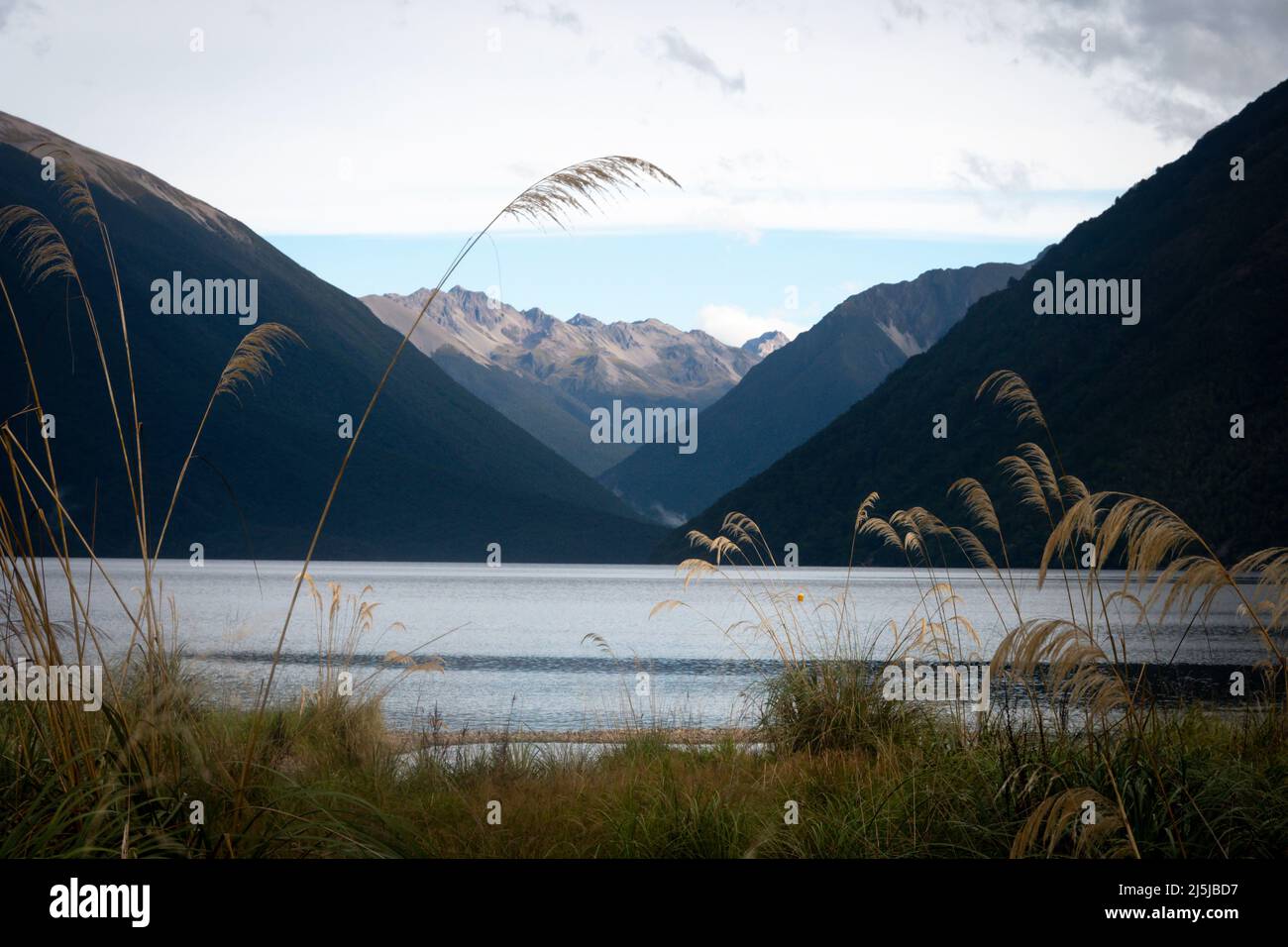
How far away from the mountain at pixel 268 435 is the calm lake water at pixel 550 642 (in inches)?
1084

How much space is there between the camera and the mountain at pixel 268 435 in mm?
117875

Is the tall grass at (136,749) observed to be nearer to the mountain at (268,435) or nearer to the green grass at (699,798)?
the green grass at (699,798)

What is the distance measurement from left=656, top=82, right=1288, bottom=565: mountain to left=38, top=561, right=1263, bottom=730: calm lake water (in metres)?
11.1

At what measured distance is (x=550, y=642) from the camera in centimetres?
4259

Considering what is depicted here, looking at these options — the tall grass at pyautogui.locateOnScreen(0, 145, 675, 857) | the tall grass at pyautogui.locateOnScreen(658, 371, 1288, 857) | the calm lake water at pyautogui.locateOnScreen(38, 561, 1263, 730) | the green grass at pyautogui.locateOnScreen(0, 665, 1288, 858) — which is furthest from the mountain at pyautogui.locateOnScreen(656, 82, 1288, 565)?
the tall grass at pyautogui.locateOnScreen(0, 145, 675, 857)

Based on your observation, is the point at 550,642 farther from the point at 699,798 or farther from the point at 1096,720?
the point at 1096,720

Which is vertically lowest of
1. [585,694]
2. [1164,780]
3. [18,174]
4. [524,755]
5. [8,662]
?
[585,694]

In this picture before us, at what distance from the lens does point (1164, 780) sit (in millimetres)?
4707

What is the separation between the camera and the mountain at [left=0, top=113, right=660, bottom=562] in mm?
117875

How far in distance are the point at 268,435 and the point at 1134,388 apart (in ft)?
346
